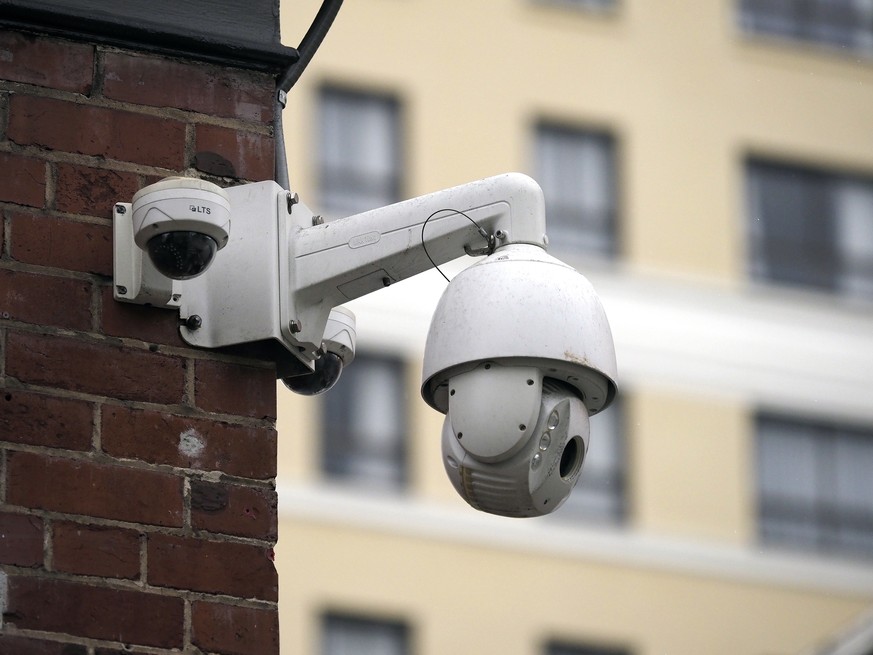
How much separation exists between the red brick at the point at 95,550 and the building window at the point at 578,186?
18536mm

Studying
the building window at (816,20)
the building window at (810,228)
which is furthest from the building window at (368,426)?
the building window at (816,20)

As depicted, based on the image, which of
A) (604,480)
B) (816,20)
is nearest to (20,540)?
(604,480)

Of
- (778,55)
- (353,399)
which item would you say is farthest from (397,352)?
(778,55)

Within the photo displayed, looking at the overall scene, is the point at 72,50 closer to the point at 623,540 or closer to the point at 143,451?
the point at 143,451

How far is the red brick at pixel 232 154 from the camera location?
4.71 metres

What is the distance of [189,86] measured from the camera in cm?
475

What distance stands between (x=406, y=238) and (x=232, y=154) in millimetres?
394

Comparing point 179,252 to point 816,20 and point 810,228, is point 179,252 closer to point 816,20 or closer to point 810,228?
point 810,228

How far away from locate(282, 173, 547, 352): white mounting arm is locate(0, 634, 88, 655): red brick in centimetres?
73

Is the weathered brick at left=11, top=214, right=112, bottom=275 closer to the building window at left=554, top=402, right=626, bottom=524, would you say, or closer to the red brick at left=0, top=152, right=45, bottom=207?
the red brick at left=0, top=152, right=45, bottom=207

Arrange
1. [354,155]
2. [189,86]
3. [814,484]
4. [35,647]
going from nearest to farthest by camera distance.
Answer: [35,647] → [189,86] → [354,155] → [814,484]

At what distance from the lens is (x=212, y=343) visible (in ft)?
15.0

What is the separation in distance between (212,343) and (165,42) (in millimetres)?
587

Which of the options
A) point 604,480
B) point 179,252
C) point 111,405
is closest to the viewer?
point 179,252
